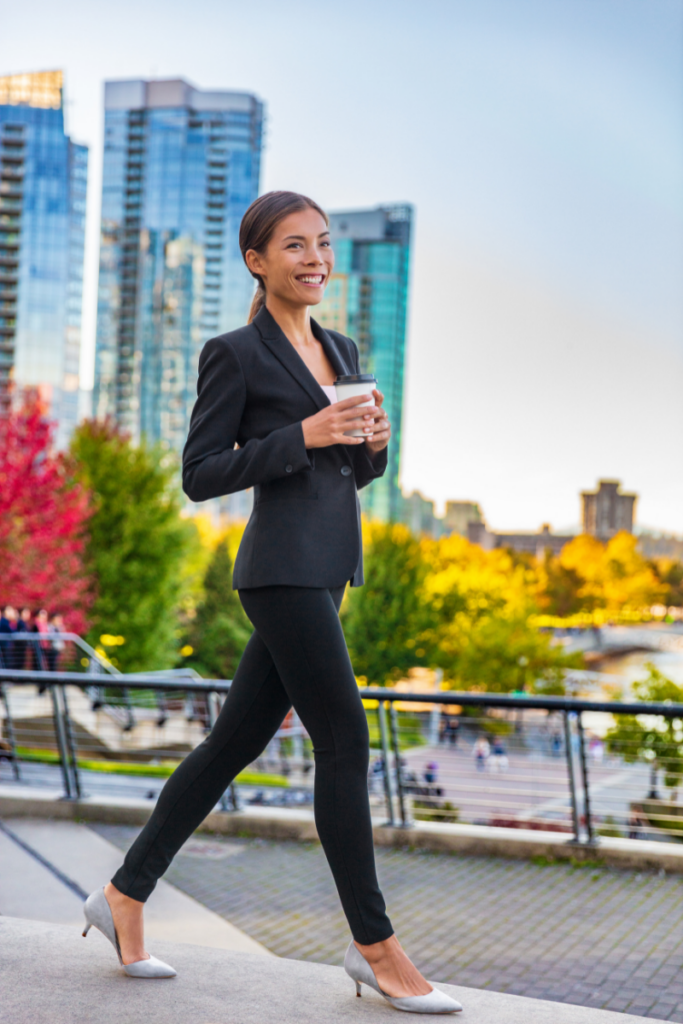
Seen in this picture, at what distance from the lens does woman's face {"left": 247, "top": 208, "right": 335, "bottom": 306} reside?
2652mm

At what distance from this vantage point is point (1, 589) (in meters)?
25.8

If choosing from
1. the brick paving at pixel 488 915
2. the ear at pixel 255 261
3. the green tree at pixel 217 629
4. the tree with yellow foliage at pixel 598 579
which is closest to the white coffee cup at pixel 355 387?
the ear at pixel 255 261

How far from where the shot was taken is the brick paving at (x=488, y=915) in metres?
3.41

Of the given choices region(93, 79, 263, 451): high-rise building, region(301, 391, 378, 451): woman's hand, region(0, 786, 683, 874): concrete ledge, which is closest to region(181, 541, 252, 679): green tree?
region(0, 786, 683, 874): concrete ledge

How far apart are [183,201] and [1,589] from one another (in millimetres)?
108586

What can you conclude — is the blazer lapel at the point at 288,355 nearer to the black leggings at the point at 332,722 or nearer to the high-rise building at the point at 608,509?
the black leggings at the point at 332,722

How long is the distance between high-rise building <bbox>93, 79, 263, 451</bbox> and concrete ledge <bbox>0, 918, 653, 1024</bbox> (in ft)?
406

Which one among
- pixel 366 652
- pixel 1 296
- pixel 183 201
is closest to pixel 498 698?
pixel 366 652

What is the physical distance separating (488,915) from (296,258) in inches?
111

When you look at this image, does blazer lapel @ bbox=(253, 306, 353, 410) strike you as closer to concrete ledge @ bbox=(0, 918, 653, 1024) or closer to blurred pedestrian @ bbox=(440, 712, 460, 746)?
concrete ledge @ bbox=(0, 918, 653, 1024)

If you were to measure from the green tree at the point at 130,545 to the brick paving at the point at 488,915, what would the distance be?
29796mm

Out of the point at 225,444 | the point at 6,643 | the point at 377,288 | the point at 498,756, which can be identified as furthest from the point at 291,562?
the point at 377,288

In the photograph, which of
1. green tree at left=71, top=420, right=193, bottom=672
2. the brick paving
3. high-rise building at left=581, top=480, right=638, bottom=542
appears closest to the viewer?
the brick paving

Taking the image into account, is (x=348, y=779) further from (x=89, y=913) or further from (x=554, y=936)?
(x=554, y=936)
